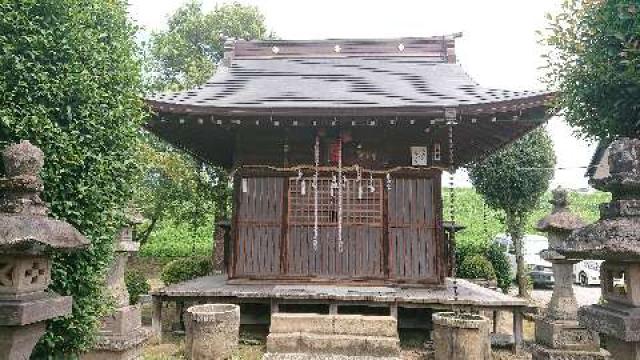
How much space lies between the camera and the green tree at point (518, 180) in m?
15.7

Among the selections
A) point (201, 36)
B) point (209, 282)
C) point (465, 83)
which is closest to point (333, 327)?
point (209, 282)

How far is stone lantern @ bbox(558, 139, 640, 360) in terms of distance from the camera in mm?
4176

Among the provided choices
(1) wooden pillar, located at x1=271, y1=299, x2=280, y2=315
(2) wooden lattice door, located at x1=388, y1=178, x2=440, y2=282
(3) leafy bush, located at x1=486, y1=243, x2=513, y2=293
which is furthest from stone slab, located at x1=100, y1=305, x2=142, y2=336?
(3) leafy bush, located at x1=486, y1=243, x2=513, y2=293

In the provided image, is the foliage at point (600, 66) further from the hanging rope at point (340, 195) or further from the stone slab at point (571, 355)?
the hanging rope at point (340, 195)

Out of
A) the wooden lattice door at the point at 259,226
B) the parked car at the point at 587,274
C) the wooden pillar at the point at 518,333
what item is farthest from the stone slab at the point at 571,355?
the parked car at the point at 587,274

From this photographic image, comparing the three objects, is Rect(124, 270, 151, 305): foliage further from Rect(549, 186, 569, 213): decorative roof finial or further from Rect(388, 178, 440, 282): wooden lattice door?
Rect(549, 186, 569, 213): decorative roof finial

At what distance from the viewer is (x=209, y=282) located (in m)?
11.1

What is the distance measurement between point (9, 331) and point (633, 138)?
19.0ft

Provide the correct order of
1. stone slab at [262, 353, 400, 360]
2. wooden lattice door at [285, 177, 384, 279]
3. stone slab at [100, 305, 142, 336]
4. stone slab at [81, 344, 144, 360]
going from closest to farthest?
stone slab at [81, 344, 144, 360]
stone slab at [100, 305, 142, 336]
stone slab at [262, 353, 400, 360]
wooden lattice door at [285, 177, 384, 279]

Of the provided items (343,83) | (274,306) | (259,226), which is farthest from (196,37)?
(274,306)

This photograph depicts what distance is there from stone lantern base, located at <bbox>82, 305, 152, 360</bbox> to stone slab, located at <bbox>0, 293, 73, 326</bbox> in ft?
10.3

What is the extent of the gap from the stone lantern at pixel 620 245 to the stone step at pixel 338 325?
3.92 meters

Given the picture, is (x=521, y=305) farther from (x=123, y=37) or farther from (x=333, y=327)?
(x=123, y=37)

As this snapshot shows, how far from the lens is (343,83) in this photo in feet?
39.5
